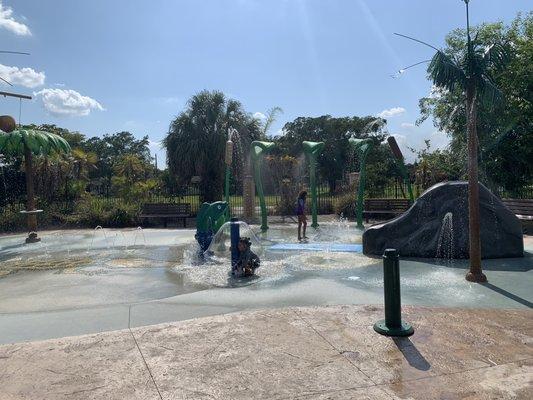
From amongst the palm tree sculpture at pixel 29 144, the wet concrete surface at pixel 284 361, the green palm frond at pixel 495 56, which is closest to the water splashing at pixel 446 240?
the green palm frond at pixel 495 56

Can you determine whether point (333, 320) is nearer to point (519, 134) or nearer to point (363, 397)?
point (363, 397)

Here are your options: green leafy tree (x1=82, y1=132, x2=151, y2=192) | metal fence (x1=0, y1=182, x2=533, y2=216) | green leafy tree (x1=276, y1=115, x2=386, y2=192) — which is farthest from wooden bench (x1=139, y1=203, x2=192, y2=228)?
green leafy tree (x1=82, y1=132, x2=151, y2=192)

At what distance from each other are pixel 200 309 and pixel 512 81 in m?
13.5

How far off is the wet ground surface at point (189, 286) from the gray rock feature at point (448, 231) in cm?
37

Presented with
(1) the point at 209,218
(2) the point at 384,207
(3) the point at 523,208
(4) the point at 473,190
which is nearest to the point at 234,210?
(2) the point at 384,207

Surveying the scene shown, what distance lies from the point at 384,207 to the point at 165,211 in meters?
8.37

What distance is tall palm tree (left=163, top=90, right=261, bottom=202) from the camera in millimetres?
22016

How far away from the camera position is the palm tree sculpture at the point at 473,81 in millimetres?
6926

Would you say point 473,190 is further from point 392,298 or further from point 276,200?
point 276,200

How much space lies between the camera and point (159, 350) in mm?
4406

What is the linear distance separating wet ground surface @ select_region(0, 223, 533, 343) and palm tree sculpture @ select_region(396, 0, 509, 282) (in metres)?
0.81

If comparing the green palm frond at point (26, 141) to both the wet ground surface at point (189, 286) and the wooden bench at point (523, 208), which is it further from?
the wooden bench at point (523, 208)

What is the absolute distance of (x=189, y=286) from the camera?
7.08m

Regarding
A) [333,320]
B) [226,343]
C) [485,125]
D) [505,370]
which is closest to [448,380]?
[505,370]
